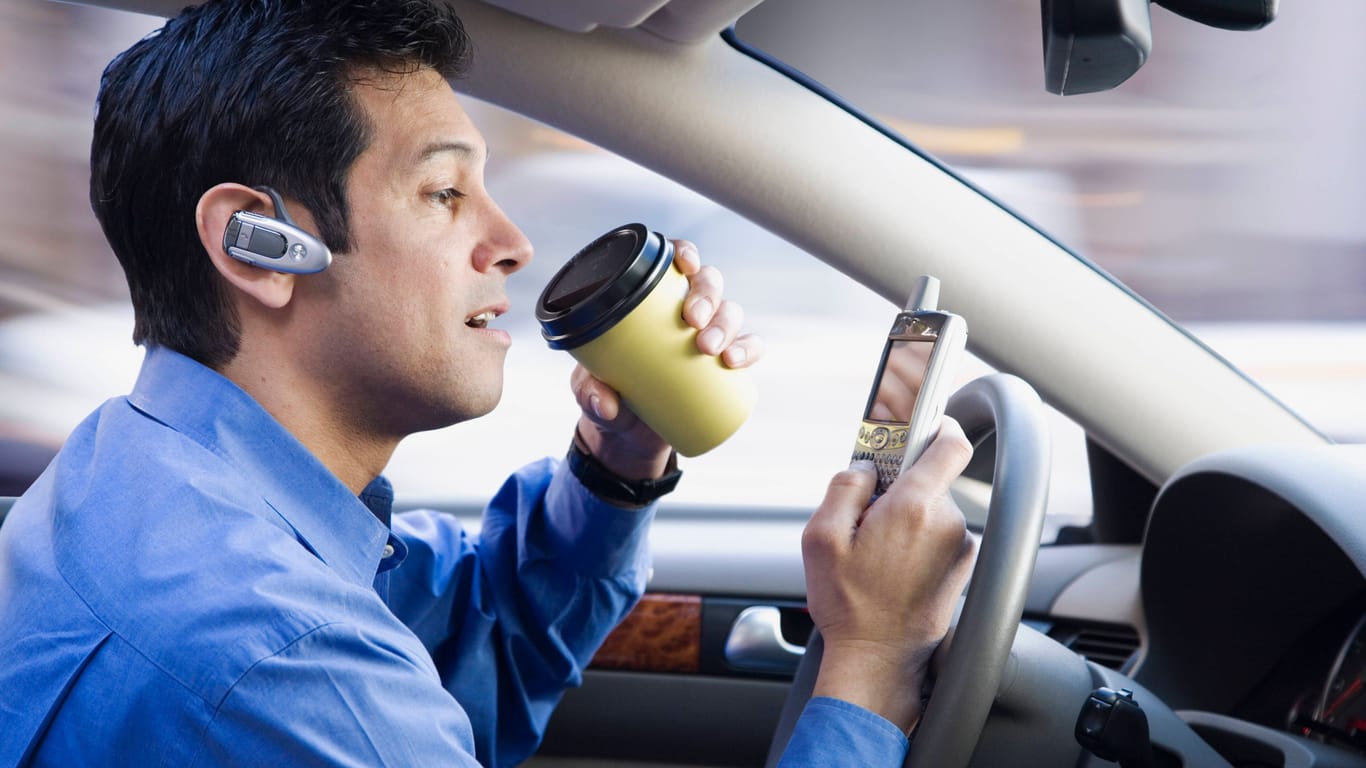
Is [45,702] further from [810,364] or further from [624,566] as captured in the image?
[810,364]

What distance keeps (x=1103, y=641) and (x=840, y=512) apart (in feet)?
2.59

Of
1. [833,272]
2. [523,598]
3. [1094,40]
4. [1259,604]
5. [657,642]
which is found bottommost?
[657,642]

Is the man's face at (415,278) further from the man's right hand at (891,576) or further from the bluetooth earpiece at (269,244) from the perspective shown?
the man's right hand at (891,576)

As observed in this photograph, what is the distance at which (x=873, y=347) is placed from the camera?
106 inches

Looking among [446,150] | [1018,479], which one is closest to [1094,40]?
[1018,479]

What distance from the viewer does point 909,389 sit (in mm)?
992

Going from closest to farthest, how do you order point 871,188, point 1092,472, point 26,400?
point 871,188, point 1092,472, point 26,400

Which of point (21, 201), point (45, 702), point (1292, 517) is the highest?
point (45, 702)

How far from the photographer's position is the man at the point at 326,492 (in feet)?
2.78

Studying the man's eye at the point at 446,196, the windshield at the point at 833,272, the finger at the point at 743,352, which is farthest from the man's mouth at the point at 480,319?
the windshield at the point at 833,272

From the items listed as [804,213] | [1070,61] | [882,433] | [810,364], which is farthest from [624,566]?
[810,364]

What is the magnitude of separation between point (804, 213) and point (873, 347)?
133 cm

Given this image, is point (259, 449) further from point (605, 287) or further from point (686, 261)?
point (686, 261)

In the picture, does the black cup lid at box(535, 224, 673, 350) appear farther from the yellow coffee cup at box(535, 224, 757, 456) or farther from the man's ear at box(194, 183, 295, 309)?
the man's ear at box(194, 183, 295, 309)
